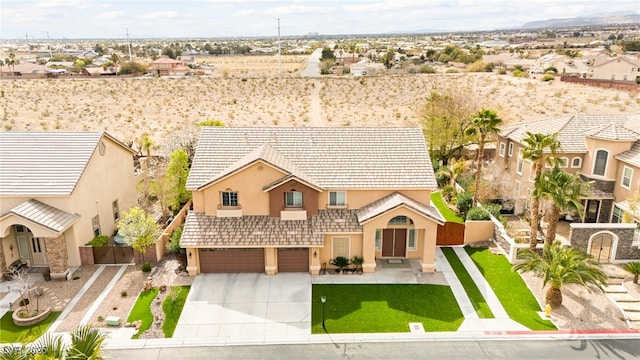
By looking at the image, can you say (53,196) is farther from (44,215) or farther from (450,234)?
(450,234)

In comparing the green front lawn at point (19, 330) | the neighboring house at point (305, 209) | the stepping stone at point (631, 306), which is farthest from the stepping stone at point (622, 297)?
the green front lawn at point (19, 330)

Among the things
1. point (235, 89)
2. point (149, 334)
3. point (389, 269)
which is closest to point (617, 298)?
point (389, 269)

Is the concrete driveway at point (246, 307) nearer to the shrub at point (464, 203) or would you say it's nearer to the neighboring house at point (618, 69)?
the shrub at point (464, 203)

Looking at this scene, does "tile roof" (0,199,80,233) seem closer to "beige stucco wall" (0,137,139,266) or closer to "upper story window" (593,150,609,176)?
"beige stucco wall" (0,137,139,266)

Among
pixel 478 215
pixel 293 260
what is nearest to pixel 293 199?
pixel 293 260

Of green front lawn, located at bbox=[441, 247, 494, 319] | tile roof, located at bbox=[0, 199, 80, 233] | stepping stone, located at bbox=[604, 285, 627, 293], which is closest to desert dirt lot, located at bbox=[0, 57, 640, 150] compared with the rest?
tile roof, located at bbox=[0, 199, 80, 233]

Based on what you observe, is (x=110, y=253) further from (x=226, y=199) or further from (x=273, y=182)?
(x=273, y=182)
